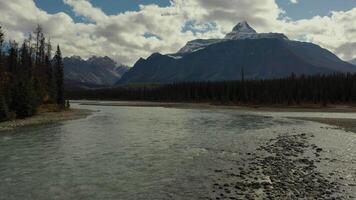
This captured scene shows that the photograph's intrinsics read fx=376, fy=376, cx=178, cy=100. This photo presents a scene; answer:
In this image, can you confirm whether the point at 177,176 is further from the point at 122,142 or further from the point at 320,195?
the point at 122,142

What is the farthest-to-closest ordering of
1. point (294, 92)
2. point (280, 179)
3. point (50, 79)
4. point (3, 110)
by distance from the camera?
point (294, 92) → point (50, 79) → point (3, 110) → point (280, 179)

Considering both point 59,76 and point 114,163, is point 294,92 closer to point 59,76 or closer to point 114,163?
point 59,76

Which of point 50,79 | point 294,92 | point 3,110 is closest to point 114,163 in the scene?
point 3,110

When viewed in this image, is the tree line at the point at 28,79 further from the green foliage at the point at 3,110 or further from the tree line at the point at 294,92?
the tree line at the point at 294,92

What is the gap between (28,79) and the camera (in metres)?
81.8

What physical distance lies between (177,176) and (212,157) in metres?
7.96

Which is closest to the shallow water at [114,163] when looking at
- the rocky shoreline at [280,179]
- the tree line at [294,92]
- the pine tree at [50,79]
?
the rocky shoreline at [280,179]

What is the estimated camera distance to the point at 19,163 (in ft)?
99.2

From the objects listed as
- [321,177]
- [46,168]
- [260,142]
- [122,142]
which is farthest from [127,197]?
[260,142]

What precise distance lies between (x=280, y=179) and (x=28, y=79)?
70.1 m

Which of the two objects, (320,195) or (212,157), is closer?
(320,195)

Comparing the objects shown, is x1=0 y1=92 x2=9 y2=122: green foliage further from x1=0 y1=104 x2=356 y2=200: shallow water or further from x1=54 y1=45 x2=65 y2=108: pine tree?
x1=54 y1=45 x2=65 y2=108: pine tree

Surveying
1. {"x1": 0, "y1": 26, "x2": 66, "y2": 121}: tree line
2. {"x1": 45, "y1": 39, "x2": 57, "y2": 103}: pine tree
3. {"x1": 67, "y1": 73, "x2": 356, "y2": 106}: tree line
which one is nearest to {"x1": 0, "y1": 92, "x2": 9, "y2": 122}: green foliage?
{"x1": 0, "y1": 26, "x2": 66, "y2": 121}: tree line

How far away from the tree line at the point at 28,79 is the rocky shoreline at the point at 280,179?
164ft
